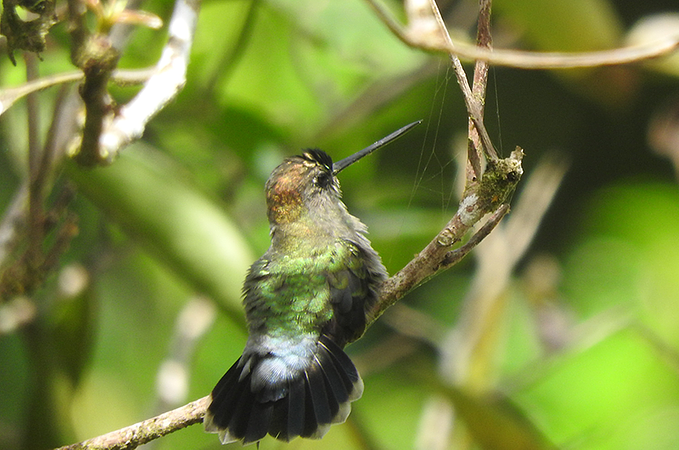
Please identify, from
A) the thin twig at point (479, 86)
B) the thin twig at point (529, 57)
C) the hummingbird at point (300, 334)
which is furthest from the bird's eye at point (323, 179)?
the thin twig at point (529, 57)

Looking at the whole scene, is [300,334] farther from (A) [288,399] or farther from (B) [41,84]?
(B) [41,84]

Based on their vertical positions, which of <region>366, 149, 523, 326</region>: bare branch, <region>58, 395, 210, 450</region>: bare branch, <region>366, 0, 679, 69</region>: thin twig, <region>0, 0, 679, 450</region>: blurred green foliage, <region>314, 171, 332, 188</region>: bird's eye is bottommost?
<region>0, 0, 679, 450</region>: blurred green foliage

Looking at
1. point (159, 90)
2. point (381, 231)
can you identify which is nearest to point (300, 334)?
point (159, 90)

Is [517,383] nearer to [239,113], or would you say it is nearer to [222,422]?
[239,113]

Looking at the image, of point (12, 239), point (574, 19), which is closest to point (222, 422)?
point (12, 239)

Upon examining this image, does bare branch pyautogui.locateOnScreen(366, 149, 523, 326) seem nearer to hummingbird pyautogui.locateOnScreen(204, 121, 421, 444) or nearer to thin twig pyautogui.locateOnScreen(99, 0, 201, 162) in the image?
hummingbird pyautogui.locateOnScreen(204, 121, 421, 444)

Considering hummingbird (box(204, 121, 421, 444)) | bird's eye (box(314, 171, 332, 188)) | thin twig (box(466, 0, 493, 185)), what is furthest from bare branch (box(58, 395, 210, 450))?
bird's eye (box(314, 171, 332, 188))
